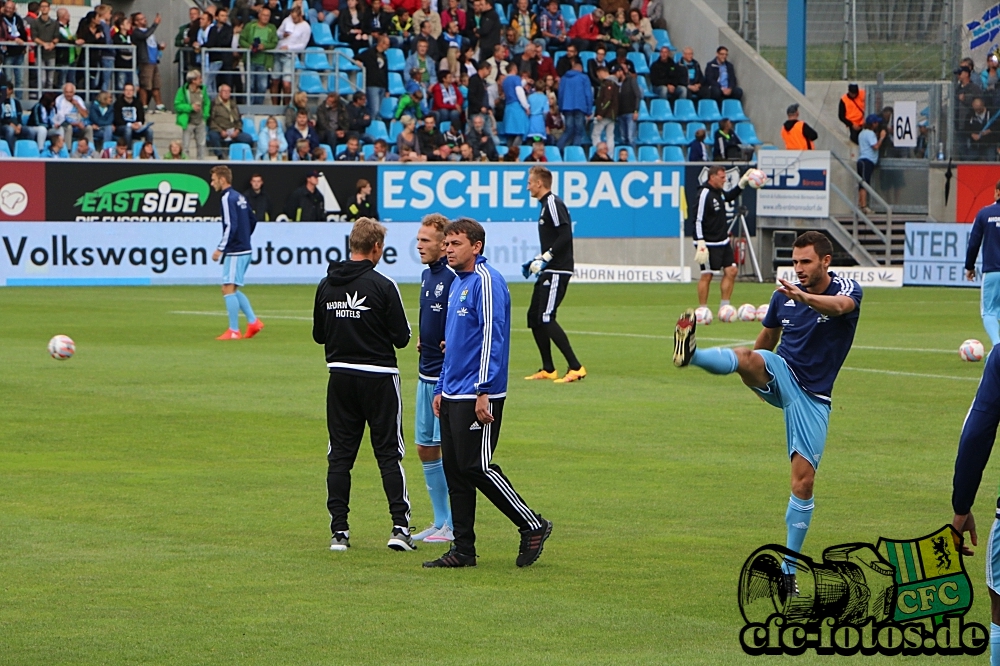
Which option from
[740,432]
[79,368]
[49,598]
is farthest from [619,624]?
[79,368]

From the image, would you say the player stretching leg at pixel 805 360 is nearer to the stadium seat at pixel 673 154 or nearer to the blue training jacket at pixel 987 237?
the blue training jacket at pixel 987 237

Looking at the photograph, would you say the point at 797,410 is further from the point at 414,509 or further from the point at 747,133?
the point at 747,133

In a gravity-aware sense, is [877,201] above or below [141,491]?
above

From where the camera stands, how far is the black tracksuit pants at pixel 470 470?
29.0 feet


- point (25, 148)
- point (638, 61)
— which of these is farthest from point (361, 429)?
point (638, 61)

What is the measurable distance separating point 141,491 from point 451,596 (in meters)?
3.75

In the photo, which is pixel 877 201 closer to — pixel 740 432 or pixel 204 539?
pixel 740 432

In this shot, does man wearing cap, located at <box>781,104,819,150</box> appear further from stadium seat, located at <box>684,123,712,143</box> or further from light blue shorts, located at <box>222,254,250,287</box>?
light blue shorts, located at <box>222,254,250,287</box>

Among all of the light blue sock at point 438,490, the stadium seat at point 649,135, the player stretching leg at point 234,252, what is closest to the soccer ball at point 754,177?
the player stretching leg at point 234,252

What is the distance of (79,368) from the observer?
18828mm

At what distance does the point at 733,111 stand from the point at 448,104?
8430 millimetres

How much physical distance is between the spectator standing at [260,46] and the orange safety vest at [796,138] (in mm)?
12459

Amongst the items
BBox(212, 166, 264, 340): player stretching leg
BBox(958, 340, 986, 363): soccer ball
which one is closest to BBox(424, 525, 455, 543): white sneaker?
BBox(958, 340, 986, 363): soccer ball

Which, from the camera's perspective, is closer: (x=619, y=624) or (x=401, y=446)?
(x=619, y=624)
